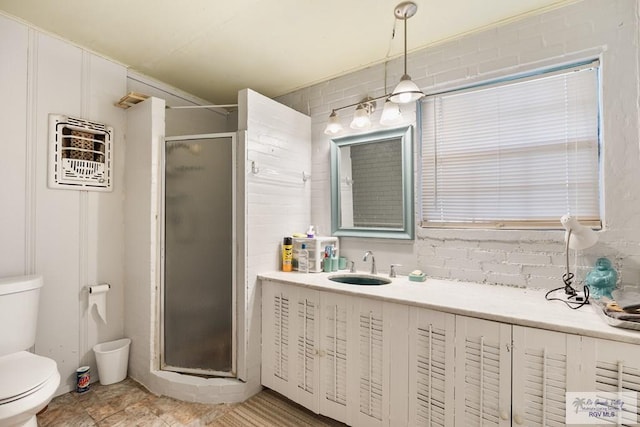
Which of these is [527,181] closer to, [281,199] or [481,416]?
[481,416]

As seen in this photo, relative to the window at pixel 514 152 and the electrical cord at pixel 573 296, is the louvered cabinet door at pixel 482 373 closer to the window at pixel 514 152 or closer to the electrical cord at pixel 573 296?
the electrical cord at pixel 573 296

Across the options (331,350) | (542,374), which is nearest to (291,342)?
(331,350)

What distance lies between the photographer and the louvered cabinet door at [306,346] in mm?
1837

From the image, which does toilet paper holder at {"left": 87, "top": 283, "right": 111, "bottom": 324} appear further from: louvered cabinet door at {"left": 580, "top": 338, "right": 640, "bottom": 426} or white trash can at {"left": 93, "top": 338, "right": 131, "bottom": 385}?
louvered cabinet door at {"left": 580, "top": 338, "right": 640, "bottom": 426}

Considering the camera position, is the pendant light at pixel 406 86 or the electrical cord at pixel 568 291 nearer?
the electrical cord at pixel 568 291

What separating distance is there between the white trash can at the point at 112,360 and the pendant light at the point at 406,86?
2593mm

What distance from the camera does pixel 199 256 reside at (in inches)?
84.6

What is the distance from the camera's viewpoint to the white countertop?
117 cm

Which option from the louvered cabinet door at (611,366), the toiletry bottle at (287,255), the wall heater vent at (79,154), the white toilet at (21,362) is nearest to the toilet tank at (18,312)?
the white toilet at (21,362)

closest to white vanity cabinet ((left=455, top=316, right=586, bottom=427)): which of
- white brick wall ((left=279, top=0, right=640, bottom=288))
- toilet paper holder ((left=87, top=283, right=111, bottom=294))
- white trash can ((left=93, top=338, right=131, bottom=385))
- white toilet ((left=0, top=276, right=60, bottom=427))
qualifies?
white brick wall ((left=279, top=0, right=640, bottom=288))

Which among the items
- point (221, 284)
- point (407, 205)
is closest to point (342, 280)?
point (407, 205)

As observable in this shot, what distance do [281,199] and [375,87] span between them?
1.16m

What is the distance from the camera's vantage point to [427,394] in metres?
1.46

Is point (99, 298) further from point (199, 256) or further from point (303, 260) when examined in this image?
point (303, 260)
